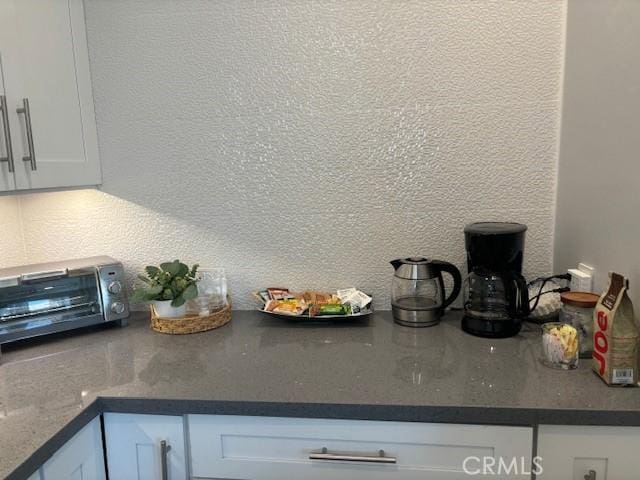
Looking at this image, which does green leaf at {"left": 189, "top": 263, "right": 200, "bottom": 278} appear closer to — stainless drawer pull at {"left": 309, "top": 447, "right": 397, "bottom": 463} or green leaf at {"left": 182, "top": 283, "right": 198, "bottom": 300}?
green leaf at {"left": 182, "top": 283, "right": 198, "bottom": 300}


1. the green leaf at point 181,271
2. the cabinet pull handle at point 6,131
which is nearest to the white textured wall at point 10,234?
the cabinet pull handle at point 6,131

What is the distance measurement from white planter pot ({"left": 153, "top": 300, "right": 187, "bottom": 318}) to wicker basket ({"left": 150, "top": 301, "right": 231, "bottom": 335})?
14mm

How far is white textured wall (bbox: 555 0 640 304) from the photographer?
1.13m

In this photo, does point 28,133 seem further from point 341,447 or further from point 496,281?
point 496,281

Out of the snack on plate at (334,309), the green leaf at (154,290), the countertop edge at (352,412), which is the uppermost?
the green leaf at (154,290)

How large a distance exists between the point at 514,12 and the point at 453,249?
759mm

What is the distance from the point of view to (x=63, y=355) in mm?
1358

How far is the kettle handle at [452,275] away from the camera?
1.47 m

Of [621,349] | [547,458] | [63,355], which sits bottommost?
[547,458]

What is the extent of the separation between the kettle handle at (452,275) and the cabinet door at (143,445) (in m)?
0.85

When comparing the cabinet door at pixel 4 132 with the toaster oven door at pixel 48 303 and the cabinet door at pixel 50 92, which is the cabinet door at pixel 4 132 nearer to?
the cabinet door at pixel 50 92

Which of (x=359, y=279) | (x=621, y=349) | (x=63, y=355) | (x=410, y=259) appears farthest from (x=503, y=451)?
(x=63, y=355)

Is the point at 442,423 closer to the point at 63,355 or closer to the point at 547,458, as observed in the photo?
the point at 547,458

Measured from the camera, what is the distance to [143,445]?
1.12 meters
